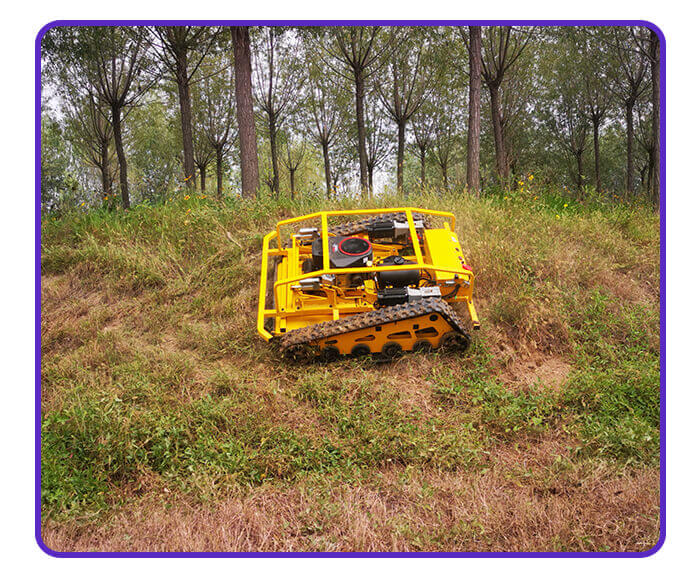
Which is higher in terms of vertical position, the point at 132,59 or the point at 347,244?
the point at 132,59

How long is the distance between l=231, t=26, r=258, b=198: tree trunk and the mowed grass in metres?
2.45

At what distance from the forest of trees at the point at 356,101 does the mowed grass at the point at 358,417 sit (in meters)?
1.64

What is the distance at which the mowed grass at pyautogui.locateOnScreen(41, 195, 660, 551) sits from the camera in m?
2.81

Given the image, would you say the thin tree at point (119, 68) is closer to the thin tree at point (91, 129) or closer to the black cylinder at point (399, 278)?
the thin tree at point (91, 129)

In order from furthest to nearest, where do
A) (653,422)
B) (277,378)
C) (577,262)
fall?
(577,262)
(277,378)
(653,422)

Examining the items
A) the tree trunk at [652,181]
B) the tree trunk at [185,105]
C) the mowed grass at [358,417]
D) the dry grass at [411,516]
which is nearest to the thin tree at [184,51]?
the tree trunk at [185,105]

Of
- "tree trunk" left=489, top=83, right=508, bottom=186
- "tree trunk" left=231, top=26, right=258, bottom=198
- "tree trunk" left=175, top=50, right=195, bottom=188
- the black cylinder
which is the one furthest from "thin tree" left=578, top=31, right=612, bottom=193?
"tree trunk" left=175, top=50, right=195, bottom=188

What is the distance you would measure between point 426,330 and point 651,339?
7.26 ft

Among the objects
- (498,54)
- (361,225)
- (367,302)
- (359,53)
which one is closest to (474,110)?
(498,54)

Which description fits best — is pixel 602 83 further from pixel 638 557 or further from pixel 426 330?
pixel 638 557

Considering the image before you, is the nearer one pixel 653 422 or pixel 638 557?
pixel 638 557

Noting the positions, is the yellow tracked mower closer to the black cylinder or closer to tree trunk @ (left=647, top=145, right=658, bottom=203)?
the black cylinder

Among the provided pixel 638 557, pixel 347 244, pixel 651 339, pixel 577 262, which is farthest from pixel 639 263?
pixel 638 557

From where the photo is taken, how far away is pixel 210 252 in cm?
659
